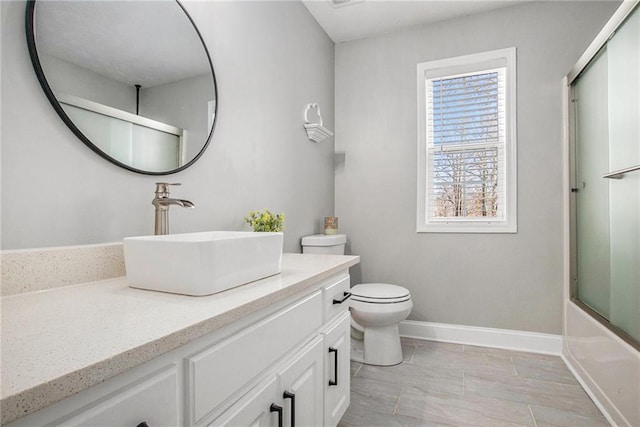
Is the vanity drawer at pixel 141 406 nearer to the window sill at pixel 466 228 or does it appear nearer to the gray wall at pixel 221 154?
the gray wall at pixel 221 154

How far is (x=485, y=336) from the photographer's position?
2.59m

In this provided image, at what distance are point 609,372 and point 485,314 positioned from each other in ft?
3.14

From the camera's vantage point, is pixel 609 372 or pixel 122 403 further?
pixel 609 372

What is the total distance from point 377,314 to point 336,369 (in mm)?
860

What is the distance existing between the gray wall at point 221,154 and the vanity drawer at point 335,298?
606 millimetres

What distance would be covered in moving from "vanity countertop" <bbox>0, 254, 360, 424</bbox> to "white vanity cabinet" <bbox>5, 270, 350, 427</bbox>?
0.03 metres

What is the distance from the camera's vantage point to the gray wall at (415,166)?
2.44m

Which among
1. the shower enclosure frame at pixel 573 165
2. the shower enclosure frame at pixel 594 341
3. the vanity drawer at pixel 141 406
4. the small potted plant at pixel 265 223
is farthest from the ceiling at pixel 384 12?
the vanity drawer at pixel 141 406

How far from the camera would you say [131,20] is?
122 centimetres

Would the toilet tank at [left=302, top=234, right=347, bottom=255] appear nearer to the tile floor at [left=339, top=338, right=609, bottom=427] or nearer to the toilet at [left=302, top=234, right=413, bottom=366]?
the toilet at [left=302, top=234, right=413, bottom=366]

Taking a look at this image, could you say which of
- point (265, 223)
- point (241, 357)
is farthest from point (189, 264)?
point (265, 223)

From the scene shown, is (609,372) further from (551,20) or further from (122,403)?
(551,20)

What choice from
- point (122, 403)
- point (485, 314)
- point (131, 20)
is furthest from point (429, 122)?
point (122, 403)

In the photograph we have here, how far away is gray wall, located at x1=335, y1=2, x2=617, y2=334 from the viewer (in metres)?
2.44
